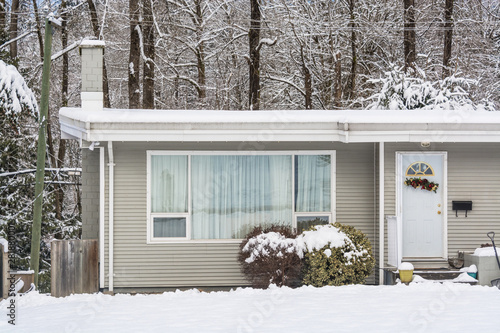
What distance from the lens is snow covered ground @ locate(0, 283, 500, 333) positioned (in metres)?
8.30

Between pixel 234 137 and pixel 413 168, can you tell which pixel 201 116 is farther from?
pixel 413 168

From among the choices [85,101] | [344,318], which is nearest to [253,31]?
[85,101]

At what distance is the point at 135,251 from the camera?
11.1m

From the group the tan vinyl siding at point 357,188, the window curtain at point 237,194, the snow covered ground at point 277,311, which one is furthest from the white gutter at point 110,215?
A: the tan vinyl siding at point 357,188

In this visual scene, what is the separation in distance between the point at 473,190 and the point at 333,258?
2.97 m

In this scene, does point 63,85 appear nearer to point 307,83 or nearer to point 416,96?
point 307,83

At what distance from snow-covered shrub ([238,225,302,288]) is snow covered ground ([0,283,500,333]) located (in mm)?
352

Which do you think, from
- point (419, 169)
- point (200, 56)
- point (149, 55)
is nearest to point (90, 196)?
point (419, 169)

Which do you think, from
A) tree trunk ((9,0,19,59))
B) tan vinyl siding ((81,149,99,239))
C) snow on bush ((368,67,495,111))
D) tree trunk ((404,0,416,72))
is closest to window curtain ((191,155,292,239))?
tan vinyl siding ((81,149,99,239))

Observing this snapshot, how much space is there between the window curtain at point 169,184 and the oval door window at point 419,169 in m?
3.93

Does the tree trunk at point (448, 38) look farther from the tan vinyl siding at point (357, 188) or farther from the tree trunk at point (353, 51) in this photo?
the tan vinyl siding at point (357, 188)

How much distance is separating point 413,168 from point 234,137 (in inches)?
128

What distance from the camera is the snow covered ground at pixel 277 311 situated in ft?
27.2

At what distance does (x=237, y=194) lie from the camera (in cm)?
1152
